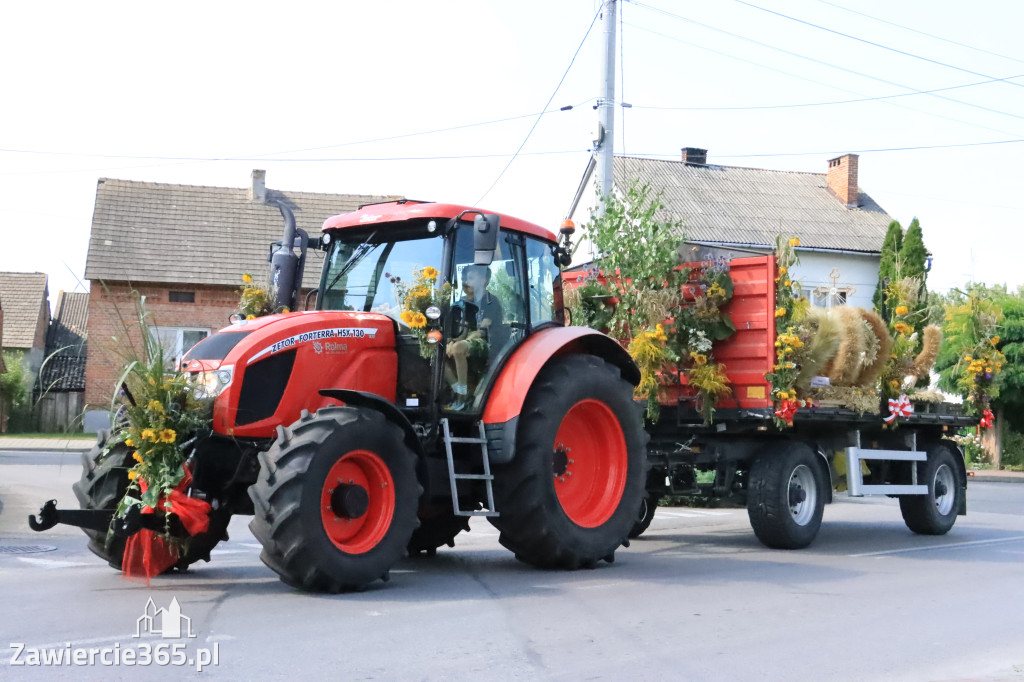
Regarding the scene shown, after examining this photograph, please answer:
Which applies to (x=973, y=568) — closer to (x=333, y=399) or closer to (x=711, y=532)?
(x=711, y=532)

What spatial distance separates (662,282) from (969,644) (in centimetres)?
512

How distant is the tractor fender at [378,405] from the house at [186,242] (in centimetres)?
2294

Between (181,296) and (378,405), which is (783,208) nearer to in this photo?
(181,296)

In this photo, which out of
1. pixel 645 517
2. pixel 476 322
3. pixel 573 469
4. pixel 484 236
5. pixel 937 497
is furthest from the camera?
pixel 937 497

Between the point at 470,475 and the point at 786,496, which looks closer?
the point at 470,475

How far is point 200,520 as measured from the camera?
7406 mm

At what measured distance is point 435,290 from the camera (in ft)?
28.7

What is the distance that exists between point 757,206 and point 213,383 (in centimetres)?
3231

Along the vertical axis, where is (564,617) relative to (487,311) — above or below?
below

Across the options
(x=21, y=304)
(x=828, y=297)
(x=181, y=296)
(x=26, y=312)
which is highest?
(x=21, y=304)

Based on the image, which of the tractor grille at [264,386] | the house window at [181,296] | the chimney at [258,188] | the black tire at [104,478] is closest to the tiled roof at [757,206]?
the chimney at [258,188]

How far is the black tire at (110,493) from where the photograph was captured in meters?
7.81

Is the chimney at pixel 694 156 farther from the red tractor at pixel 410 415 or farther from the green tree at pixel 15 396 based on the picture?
the red tractor at pixel 410 415

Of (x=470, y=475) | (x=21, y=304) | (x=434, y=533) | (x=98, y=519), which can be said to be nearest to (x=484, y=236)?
(x=470, y=475)
